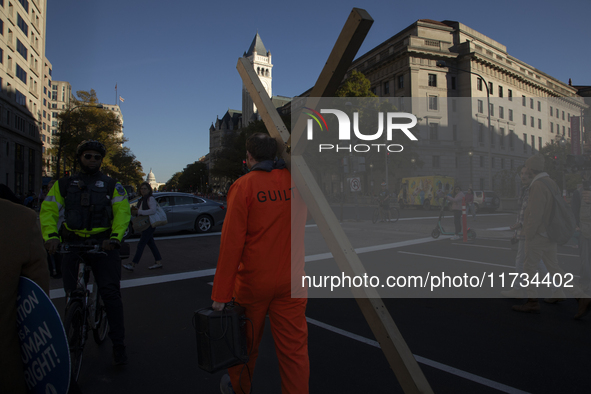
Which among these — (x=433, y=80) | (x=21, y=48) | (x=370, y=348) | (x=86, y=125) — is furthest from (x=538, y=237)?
(x=21, y=48)

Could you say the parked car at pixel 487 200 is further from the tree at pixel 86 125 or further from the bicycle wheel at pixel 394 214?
the tree at pixel 86 125

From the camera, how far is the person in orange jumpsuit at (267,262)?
90.5 inches

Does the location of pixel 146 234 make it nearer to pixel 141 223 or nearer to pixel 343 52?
pixel 141 223

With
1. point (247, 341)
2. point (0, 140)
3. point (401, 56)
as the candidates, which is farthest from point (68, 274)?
point (401, 56)

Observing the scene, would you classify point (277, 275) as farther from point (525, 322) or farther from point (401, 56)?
point (401, 56)

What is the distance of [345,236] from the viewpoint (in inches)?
79.4

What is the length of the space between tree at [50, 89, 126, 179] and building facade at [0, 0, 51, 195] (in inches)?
133

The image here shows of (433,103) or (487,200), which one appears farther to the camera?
(433,103)

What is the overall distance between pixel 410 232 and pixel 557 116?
4034 centimetres

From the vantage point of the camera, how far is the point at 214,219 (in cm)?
1432

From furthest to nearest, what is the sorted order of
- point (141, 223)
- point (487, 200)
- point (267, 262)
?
point (487, 200) → point (141, 223) → point (267, 262)

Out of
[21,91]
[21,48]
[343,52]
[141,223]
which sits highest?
[21,48]

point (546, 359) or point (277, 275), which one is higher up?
point (277, 275)

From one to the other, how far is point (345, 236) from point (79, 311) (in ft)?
7.97
